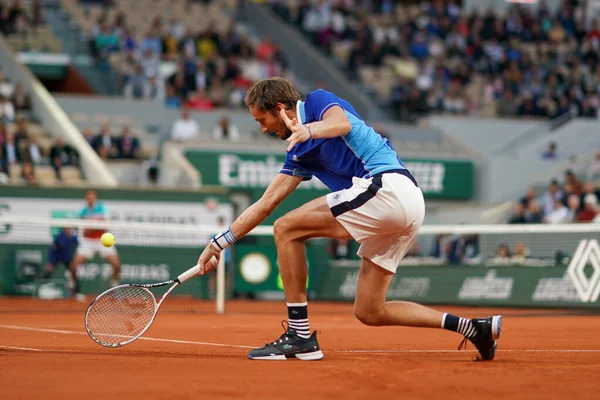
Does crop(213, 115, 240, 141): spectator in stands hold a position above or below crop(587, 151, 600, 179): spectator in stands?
above

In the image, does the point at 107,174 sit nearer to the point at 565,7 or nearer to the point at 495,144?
the point at 495,144

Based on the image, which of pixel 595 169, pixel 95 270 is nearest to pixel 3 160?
pixel 95 270

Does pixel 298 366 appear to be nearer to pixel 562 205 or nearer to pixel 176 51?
pixel 562 205

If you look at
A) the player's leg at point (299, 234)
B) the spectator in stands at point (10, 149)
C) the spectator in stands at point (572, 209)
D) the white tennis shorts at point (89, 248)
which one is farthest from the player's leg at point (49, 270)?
the player's leg at point (299, 234)

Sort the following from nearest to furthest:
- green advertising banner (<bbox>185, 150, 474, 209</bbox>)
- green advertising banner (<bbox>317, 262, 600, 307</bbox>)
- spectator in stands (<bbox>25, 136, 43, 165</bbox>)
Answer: green advertising banner (<bbox>317, 262, 600, 307</bbox>) → spectator in stands (<bbox>25, 136, 43, 165</bbox>) → green advertising banner (<bbox>185, 150, 474, 209</bbox>)

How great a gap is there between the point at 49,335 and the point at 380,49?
2301 cm

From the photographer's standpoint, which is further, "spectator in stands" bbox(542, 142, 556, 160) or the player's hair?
"spectator in stands" bbox(542, 142, 556, 160)

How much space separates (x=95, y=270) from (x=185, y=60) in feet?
34.3

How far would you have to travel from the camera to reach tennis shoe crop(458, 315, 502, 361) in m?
7.55

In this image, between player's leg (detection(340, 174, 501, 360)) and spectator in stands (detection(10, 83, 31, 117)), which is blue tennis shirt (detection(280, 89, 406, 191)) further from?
spectator in stands (detection(10, 83, 31, 117))

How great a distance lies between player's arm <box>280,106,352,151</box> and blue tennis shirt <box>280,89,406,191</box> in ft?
0.32

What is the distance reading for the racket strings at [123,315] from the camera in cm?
815

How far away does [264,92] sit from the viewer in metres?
7.36

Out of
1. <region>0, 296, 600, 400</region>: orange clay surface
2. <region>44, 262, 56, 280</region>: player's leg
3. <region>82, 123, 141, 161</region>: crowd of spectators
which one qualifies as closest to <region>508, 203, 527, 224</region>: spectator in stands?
<region>82, 123, 141, 161</region>: crowd of spectators
